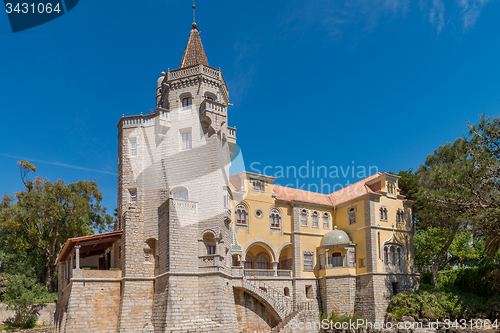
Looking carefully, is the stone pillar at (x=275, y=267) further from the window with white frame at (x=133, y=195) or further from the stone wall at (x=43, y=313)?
the stone wall at (x=43, y=313)

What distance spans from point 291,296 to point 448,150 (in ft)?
58.1

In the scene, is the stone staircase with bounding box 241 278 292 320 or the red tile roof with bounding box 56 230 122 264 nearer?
the red tile roof with bounding box 56 230 122 264

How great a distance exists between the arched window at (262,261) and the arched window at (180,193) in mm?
10475

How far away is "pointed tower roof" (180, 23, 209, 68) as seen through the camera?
3114cm

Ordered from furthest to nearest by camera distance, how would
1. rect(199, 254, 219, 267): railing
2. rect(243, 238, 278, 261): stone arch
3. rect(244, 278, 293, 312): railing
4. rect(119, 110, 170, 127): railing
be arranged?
rect(243, 238, 278, 261): stone arch < rect(244, 278, 293, 312): railing < rect(119, 110, 170, 127): railing < rect(199, 254, 219, 267): railing

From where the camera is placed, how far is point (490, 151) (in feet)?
67.8

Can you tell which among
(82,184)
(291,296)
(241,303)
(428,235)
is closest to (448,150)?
(428,235)

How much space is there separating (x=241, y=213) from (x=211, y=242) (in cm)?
713

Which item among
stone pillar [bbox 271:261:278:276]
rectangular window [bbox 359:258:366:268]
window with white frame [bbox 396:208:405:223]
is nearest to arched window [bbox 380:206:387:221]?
window with white frame [bbox 396:208:405:223]

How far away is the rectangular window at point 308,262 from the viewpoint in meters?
34.1

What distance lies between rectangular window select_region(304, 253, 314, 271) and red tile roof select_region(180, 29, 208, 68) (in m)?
17.8

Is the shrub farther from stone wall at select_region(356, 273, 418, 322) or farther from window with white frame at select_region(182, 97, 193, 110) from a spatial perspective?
stone wall at select_region(356, 273, 418, 322)

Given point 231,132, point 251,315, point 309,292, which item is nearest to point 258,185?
point 231,132

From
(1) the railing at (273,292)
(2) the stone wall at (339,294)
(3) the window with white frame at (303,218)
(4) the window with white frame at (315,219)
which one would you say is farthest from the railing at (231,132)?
(2) the stone wall at (339,294)
